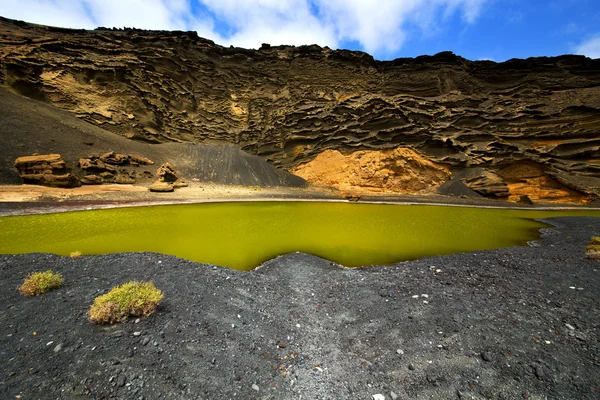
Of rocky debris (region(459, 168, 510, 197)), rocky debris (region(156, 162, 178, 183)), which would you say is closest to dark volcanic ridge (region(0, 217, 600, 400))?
rocky debris (region(156, 162, 178, 183))

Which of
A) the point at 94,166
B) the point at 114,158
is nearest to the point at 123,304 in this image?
the point at 94,166

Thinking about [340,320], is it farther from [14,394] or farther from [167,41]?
[167,41]

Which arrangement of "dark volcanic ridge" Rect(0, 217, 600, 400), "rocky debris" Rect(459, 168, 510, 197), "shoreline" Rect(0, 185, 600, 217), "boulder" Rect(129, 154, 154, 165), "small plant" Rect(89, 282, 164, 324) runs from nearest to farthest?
"dark volcanic ridge" Rect(0, 217, 600, 400) < "small plant" Rect(89, 282, 164, 324) < "shoreline" Rect(0, 185, 600, 217) < "boulder" Rect(129, 154, 154, 165) < "rocky debris" Rect(459, 168, 510, 197)

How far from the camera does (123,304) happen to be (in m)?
4.63

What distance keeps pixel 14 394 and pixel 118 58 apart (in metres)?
56.4

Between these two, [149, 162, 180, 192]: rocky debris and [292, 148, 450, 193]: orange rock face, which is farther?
[292, 148, 450, 193]: orange rock face

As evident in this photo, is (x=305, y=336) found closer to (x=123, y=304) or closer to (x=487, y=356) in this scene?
(x=487, y=356)

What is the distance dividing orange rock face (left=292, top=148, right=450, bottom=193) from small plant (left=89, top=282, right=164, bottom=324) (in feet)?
126

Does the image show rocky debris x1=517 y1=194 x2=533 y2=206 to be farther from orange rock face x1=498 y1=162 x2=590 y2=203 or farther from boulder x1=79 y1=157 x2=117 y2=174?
boulder x1=79 y1=157 x2=117 y2=174

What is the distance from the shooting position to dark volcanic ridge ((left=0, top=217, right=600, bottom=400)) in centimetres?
350

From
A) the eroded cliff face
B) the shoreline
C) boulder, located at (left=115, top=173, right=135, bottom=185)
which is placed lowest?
the shoreline

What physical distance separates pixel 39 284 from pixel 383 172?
4309 cm

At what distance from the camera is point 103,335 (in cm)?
411

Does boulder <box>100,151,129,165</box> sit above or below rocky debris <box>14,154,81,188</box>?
above
